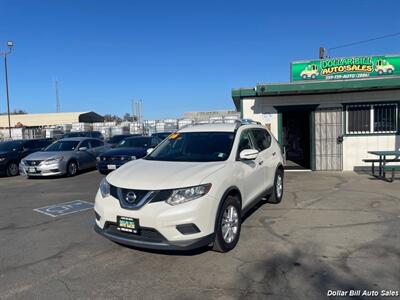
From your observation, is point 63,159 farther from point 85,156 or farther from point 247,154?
point 247,154

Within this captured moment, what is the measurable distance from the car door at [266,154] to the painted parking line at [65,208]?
4.03m

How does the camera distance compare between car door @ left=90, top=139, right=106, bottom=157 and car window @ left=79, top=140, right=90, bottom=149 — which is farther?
car door @ left=90, top=139, right=106, bottom=157

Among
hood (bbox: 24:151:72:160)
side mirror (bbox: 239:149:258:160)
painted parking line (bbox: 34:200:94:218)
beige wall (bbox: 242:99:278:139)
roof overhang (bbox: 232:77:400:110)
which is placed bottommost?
painted parking line (bbox: 34:200:94:218)

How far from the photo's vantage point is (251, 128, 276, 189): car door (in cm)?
674

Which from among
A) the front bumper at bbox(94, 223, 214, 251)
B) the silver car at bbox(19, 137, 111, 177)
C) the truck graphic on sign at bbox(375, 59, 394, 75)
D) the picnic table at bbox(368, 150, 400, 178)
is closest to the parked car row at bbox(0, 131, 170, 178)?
the silver car at bbox(19, 137, 111, 177)

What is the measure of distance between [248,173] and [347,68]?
1201 centimetres

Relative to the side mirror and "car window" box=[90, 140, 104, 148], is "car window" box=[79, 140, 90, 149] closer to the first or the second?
"car window" box=[90, 140, 104, 148]

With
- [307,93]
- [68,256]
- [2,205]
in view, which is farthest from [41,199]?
[307,93]

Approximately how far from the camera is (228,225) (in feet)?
16.3

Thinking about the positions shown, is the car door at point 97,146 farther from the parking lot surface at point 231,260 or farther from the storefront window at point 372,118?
the storefront window at point 372,118

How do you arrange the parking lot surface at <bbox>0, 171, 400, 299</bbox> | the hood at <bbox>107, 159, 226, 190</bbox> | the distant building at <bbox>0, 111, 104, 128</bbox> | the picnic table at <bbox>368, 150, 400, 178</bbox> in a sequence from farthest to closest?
the distant building at <bbox>0, 111, 104, 128</bbox>
the picnic table at <bbox>368, 150, 400, 178</bbox>
the hood at <bbox>107, 159, 226, 190</bbox>
the parking lot surface at <bbox>0, 171, 400, 299</bbox>

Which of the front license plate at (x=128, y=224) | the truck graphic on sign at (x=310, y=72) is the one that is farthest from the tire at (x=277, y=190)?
the truck graphic on sign at (x=310, y=72)

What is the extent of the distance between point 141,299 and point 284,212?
13.7 ft

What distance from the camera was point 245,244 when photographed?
5.29 metres
